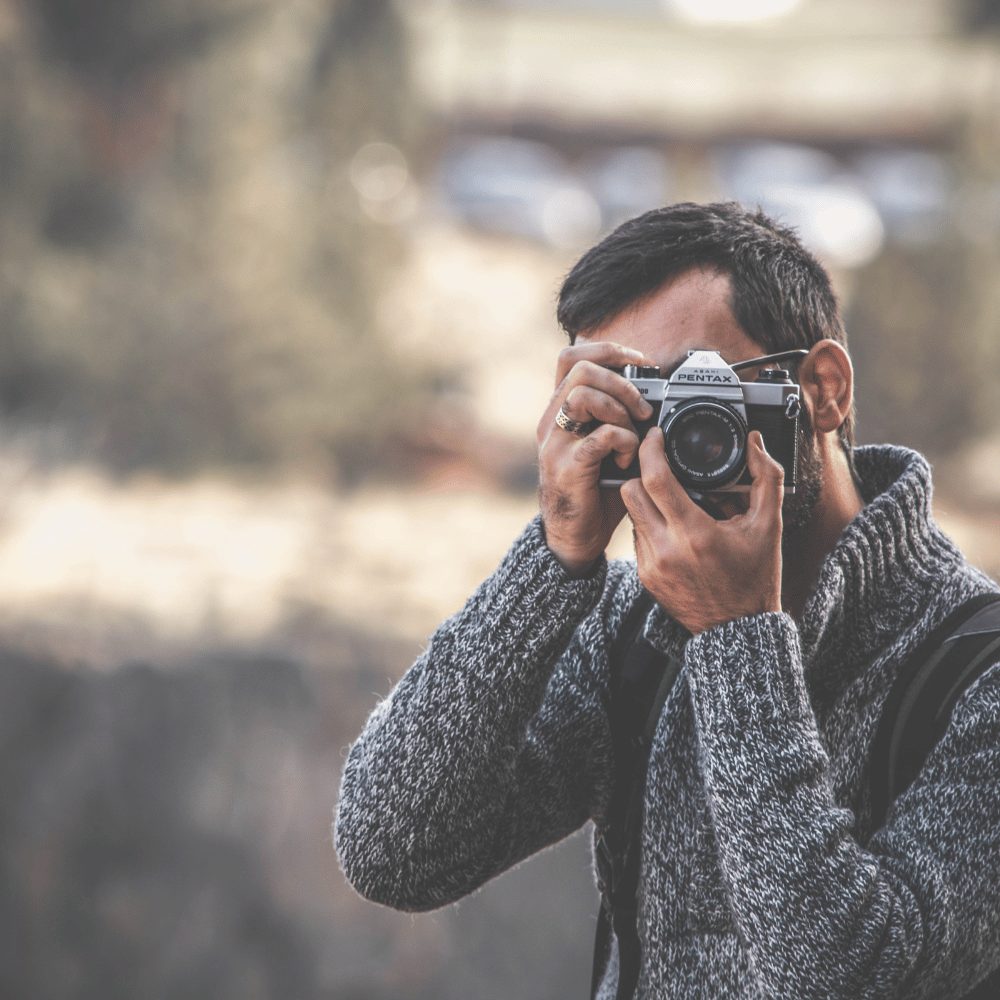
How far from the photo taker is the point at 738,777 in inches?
45.5

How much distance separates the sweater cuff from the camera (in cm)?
117

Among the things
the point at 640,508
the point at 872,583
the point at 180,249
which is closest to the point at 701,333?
the point at 640,508

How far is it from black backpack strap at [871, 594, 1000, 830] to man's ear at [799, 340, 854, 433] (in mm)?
318

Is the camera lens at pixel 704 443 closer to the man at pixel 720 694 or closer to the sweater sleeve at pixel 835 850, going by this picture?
the man at pixel 720 694

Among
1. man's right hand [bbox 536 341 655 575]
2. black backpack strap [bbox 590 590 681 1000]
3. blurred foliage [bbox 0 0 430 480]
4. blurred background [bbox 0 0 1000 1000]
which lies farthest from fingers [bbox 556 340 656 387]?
blurred foliage [bbox 0 0 430 480]

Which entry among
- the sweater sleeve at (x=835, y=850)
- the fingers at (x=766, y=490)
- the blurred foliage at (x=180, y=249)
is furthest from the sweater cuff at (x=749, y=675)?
the blurred foliage at (x=180, y=249)

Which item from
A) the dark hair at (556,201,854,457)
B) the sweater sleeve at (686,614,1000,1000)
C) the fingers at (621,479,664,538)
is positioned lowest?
the sweater sleeve at (686,614,1000,1000)

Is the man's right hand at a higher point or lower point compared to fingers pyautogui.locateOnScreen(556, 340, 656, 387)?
lower

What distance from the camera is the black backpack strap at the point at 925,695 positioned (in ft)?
3.90

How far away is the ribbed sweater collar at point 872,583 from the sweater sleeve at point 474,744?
25cm

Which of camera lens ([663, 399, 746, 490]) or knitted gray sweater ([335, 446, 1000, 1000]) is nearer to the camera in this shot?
knitted gray sweater ([335, 446, 1000, 1000])

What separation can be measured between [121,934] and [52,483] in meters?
2.62

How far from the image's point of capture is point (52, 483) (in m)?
6.34

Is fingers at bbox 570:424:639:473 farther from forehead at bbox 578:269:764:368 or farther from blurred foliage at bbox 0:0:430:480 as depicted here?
blurred foliage at bbox 0:0:430:480
